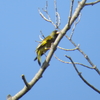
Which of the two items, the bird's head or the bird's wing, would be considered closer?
the bird's wing

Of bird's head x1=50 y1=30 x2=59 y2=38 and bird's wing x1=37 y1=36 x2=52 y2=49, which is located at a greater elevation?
bird's head x1=50 y1=30 x2=59 y2=38

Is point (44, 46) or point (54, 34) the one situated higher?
point (54, 34)

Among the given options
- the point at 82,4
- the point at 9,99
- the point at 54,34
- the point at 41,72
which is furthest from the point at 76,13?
the point at 54,34

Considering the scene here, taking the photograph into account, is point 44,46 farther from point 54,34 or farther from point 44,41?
point 54,34

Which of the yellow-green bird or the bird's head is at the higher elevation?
the bird's head

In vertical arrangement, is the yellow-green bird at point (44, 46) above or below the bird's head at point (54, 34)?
below

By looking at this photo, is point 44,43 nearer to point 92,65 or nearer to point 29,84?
point 92,65

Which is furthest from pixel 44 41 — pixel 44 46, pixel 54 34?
pixel 54 34

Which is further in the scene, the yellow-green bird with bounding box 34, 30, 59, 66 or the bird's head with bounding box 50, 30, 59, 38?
the bird's head with bounding box 50, 30, 59, 38

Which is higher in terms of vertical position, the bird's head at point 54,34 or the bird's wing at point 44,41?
the bird's head at point 54,34

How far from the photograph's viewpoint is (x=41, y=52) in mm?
2424

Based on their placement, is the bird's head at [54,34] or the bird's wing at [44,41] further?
the bird's head at [54,34]

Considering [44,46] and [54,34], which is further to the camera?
[54,34]

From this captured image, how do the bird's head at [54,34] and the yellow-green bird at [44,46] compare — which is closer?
the yellow-green bird at [44,46]
